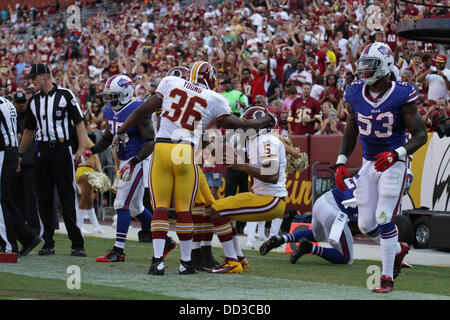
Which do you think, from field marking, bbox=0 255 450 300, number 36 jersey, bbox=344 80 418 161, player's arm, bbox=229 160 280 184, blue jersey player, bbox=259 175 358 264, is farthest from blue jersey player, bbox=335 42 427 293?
blue jersey player, bbox=259 175 358 264

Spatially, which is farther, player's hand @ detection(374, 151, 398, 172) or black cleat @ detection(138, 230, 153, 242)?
black cleat @ detection(138, 230, 153, 242)

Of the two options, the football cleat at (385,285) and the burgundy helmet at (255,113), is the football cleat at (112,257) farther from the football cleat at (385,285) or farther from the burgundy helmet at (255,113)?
the football cleat at (385,285)

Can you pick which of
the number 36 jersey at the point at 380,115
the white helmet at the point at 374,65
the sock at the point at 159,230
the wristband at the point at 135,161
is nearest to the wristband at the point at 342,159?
the number 36 jersey at the point at 380,115

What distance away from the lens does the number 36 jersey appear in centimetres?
665

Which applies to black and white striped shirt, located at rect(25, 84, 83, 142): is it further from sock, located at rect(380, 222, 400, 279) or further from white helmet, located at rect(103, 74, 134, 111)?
sock, located at rect(380, 222, 400, 279)

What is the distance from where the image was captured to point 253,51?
18.4m

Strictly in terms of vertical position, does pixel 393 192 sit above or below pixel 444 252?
above

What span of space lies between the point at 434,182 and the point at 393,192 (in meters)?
5.22

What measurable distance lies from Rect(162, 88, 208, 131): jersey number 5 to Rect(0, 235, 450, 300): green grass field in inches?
57.0

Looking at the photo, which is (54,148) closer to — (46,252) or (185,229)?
(46,252)

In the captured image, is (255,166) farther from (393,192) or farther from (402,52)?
(402,52)

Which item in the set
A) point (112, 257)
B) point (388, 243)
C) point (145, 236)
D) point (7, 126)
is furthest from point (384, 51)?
point (145, 236)

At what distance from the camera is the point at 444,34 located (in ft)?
35.3

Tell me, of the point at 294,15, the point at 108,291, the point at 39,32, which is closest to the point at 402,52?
the point at 294,15
